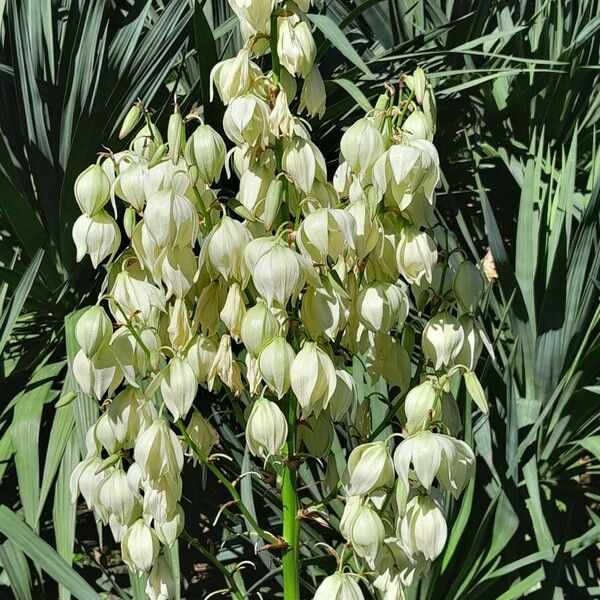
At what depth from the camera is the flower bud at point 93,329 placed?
566 mm

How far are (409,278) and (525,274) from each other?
708 mm

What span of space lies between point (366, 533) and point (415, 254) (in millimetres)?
184

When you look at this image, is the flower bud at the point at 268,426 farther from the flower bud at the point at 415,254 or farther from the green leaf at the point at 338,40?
the green leaf at the point at 338,40

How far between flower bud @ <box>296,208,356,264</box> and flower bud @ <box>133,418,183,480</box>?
15 cm

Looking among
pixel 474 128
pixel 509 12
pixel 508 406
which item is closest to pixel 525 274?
pixel 508 406

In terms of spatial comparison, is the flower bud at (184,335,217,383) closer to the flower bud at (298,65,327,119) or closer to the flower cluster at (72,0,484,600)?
the flower cluster at (72,0,484,600)

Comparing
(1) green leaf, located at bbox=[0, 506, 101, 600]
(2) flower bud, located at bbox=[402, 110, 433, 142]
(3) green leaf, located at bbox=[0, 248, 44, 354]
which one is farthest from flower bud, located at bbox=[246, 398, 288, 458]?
(3) green leaf, located at bbox=[0, 248, 44, 354]

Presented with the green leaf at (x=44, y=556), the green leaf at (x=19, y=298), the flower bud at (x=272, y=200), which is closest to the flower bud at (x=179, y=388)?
the flower bud at (x=272, y=200)

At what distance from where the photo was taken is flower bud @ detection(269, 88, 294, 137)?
58cm

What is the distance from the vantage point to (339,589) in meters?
0.60

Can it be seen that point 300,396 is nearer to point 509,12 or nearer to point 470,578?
point 470,578

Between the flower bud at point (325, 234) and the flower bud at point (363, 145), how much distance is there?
0.05m

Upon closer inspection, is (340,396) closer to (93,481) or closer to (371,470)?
(371,470)

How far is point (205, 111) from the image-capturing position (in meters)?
1.16
